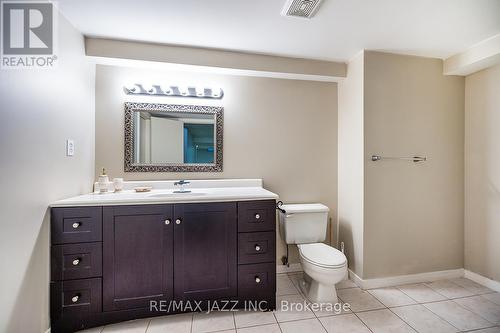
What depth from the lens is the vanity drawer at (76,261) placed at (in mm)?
1475

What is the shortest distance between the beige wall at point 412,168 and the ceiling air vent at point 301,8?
2.82ft

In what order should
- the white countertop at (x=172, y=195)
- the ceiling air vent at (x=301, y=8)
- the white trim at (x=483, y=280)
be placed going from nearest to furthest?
the ceiling air vent at (x=301, y=8), the white countertop at (x=172, y=195), the white trim at (x=483, y=280)

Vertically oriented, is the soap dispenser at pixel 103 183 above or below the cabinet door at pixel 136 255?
above

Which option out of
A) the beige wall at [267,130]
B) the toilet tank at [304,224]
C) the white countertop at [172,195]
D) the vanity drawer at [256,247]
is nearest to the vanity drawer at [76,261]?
the white countertop at [172,195]

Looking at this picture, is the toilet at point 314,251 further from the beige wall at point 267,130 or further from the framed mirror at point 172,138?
the framed mirror at point 172,138

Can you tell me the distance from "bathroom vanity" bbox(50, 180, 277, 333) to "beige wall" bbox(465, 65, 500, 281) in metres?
2.05

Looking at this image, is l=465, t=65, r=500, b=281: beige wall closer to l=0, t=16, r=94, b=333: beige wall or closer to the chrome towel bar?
the chrome towel bar

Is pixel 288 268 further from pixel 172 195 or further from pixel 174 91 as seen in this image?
pixel 174 91

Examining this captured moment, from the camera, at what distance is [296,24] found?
→ 1703 mm

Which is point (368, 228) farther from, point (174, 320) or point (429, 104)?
point (174, 320)

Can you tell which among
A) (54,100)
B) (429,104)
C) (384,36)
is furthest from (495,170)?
(54,100)

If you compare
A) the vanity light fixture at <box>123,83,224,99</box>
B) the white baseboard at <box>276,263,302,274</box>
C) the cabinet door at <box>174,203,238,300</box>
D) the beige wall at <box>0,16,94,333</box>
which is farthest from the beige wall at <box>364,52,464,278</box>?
the beige wall at <box>0,16,94,333</box>

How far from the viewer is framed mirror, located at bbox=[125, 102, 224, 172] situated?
213cm

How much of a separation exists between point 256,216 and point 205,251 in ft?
1.49
